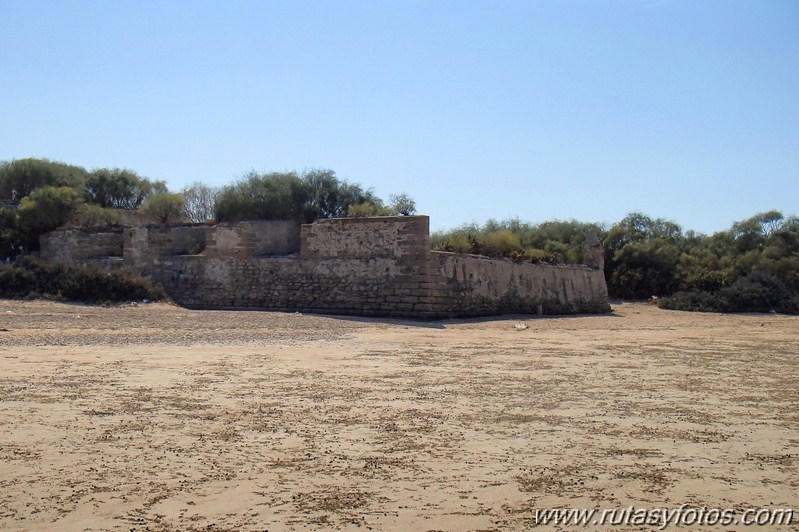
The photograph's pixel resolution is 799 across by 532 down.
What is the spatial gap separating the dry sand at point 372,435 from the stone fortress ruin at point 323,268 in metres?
7.74

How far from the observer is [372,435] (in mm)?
5633

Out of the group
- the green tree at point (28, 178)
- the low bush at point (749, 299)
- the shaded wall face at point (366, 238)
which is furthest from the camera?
the green tree at point (28, 178)

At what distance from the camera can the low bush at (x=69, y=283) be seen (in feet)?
63.8

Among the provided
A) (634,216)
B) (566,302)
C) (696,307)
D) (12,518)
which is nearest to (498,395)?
(12,518)

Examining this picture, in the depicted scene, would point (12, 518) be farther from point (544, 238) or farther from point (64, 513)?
point (544, 238)

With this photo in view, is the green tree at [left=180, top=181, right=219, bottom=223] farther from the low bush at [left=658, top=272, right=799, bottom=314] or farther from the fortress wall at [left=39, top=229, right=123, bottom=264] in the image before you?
the low bush at [left=658, top=272, right=799, bottom=314]

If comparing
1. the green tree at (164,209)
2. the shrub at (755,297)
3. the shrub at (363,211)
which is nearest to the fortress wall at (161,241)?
the green tree at (164,209)

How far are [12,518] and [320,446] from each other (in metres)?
1.95

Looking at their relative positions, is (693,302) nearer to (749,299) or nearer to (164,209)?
(749,299)

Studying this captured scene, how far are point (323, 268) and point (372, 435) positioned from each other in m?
14.5

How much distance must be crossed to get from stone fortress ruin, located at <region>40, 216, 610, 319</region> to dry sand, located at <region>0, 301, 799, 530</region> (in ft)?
25.4

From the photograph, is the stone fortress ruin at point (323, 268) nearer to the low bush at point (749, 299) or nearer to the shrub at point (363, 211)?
the shrub at point (363, 211)

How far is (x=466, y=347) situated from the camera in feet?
40.0

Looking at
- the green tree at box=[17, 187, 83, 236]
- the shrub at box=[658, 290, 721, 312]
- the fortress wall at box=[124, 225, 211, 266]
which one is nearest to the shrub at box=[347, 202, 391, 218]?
the fortress wall at box=[124, 225, 211, 266]
